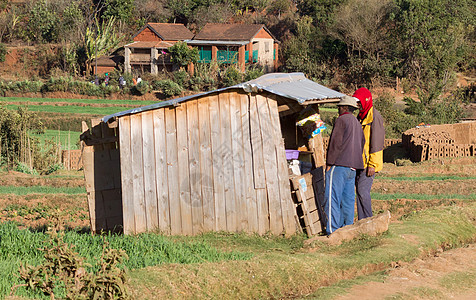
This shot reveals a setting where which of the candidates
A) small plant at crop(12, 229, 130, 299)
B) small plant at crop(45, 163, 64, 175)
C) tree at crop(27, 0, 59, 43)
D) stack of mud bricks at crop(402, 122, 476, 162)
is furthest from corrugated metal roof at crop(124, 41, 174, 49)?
small plant at crop(12, 229, 130, 299)

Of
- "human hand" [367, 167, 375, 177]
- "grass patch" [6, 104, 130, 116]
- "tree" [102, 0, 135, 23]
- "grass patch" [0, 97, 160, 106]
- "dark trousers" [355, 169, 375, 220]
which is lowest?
"dark trousers" [355, 169, 375, 220]

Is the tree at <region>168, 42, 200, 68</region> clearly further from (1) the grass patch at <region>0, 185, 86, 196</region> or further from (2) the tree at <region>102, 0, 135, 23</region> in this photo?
(1) the grass patch at <region>0, 185, 86, 196</region>

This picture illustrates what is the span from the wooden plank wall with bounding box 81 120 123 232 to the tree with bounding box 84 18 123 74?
46363 millimetres

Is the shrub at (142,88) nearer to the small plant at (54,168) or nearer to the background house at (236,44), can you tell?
the background house at (236,44)

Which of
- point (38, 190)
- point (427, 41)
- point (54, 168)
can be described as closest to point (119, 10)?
point (427, 41)

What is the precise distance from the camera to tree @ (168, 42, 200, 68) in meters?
53.0

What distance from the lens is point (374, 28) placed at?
5078 centimetres

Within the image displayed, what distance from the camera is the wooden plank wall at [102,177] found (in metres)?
11.0

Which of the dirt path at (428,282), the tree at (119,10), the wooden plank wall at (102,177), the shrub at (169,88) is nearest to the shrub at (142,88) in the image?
the shrub at (169,88)

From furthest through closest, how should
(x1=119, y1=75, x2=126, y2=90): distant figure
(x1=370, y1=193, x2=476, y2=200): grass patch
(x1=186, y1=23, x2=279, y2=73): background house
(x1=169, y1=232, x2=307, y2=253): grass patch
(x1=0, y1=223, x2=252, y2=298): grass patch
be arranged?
(x1=186, y1=23, x2=279, y2=73): background house → (x1=119, y1=75, x2=126, y2=90): distant figure → (x1=370, y1=193, x2=476, y2=200): grass patch → (x1=169, y1=232, x2=307, y2=253): grass patch → (x1=0, y1=223, x2=252, y2=298): grass patch

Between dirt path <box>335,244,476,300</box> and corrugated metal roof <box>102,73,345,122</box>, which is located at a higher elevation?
corrugated metal roof <box>102,73,345,122</box>

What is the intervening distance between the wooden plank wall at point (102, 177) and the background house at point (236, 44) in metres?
43.7

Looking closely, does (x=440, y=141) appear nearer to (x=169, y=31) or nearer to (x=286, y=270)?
(x=286, y=270)

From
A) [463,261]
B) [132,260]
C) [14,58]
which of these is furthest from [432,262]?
[14,58]
